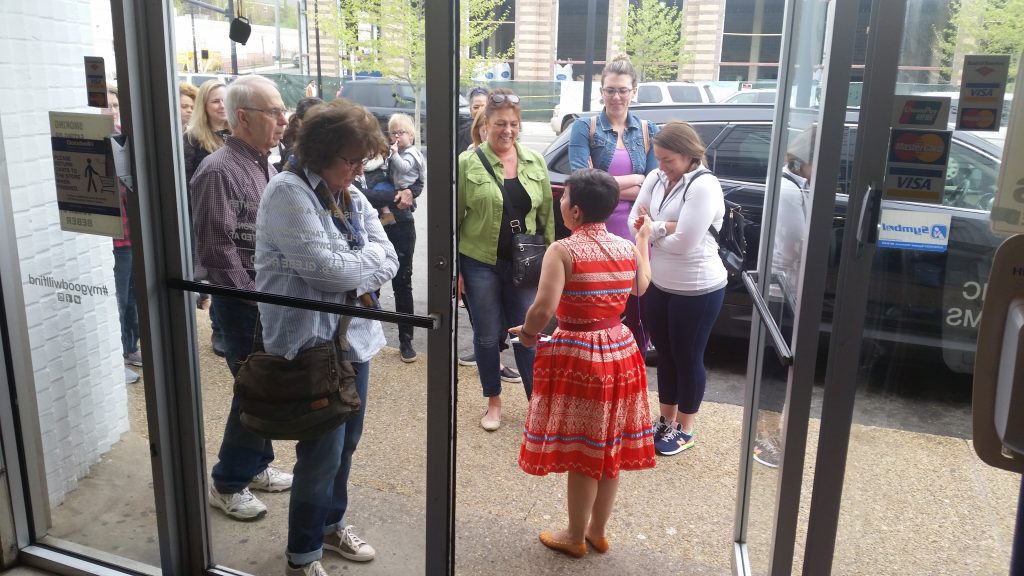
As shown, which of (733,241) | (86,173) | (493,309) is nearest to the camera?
(86,173)

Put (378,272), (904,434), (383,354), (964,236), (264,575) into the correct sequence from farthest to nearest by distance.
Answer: (264,575), (383,354), (378,272), (904,434), (964,236)

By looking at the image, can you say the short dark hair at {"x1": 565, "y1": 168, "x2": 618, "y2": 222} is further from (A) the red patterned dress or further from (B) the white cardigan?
(B) the white cardigan

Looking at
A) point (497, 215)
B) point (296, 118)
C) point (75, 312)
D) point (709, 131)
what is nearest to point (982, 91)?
point (296, 118)

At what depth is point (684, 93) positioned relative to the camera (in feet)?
Answer: 22.6

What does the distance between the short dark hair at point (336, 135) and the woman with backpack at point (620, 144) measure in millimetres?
2513

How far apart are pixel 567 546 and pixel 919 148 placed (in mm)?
1986

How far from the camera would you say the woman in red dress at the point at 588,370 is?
289 centimetres

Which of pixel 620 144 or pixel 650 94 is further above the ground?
pixel 650 94

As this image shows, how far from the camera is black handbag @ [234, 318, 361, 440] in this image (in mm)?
2330

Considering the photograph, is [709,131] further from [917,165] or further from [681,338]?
[917,165]

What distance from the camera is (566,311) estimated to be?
2.96m

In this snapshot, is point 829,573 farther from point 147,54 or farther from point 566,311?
point 147,54

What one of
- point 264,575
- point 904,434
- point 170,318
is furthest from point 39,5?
point 904,434

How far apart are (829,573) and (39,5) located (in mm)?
2796
